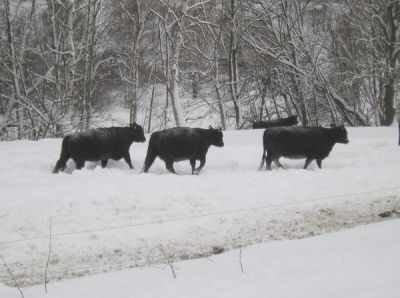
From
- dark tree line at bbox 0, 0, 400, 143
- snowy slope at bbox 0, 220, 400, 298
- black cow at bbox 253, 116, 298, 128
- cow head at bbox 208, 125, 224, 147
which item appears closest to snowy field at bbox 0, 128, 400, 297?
snowy slope at bbox 0, 220, 400, 298

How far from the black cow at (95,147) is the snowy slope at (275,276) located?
7.61 m

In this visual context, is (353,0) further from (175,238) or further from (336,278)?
(336,278)

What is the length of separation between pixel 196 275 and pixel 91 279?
1296 millimetres

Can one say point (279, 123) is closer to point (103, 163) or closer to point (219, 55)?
point (219, 55)

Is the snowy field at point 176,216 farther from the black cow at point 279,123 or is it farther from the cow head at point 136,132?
the black cow at point 279,123

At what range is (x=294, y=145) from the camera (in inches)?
508

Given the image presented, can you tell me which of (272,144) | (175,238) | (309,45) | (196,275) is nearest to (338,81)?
(309,45)

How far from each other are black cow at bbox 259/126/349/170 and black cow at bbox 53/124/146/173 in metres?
3.92

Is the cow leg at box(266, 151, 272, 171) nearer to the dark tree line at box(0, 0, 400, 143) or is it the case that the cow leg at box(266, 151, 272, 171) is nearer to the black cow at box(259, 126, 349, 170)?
the black cow at box(259, 126, 349, 170)

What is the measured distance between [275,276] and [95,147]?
30.4ft

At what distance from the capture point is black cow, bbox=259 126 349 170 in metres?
12.8

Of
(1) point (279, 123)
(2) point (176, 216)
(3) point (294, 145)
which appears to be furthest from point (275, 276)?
(1) point (279, 123)

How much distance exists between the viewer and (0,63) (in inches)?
928

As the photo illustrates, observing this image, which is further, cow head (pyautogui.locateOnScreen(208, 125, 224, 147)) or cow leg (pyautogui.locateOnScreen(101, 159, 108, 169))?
cow head (pyautogui.locateOnScreen(208, 125, 224, 147))
